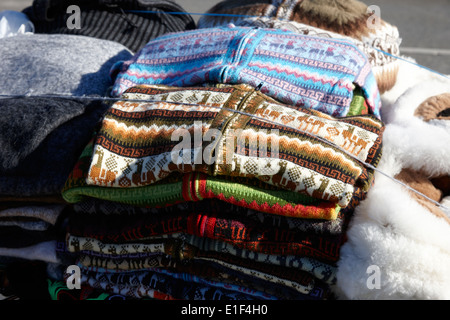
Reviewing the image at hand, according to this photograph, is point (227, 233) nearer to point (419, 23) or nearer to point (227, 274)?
point (227, 274)

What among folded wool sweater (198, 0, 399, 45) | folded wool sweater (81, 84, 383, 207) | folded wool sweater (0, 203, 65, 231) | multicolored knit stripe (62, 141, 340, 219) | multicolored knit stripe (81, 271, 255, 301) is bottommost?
multicolored knit stripe (81, 271, 255, 301)

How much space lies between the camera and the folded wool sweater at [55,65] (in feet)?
3.70

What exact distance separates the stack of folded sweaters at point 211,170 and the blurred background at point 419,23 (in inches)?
62.3

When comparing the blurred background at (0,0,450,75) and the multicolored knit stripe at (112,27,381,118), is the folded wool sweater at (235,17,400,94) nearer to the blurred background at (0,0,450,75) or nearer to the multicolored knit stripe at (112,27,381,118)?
the multicolored knit stripe at (112,27,381,118)

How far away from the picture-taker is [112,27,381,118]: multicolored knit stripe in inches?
38.3

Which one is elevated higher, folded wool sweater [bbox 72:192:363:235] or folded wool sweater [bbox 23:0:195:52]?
folded wool sweater [bbox 23:0:195:52]

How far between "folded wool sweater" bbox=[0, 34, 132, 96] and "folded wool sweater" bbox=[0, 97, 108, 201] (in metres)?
0.17

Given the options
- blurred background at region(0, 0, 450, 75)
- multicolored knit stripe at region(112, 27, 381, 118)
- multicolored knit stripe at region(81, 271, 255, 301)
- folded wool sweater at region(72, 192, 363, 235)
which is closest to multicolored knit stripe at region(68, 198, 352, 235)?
folded wool sweater at region(72, 192, 363, 235)

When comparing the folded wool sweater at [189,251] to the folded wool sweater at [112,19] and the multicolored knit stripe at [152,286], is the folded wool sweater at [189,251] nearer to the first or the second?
the multicolored knit stripe at [152,286]

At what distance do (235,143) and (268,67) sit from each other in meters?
0.28

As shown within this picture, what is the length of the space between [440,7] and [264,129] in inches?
130

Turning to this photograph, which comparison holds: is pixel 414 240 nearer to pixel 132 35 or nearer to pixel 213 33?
pixel 213 33

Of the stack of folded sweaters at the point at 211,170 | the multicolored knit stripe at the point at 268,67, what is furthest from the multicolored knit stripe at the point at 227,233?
the multicolored knit stripe at the point at 268,67
